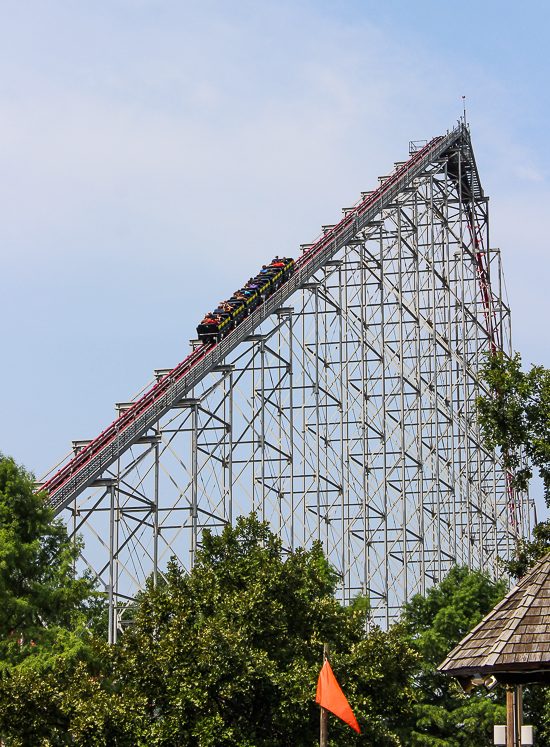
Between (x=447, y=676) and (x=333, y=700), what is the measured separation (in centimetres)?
945

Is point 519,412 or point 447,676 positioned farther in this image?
point 447,676

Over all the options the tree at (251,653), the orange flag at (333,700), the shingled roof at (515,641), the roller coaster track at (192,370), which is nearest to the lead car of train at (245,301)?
the roller coaster track at (192,370)

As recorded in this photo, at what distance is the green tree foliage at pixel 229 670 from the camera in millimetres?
15758

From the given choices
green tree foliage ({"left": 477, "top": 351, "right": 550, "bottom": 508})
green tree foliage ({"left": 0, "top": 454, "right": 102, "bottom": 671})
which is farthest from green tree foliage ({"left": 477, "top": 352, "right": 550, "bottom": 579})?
green tree foliage ({"left": 0, "top": 454, "right": 102, "bottom": 671})

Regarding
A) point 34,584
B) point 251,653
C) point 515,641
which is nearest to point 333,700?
point 251,653

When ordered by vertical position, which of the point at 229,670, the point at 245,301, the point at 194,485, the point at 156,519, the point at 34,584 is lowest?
the point at 229,670

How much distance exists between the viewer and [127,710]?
15945mm

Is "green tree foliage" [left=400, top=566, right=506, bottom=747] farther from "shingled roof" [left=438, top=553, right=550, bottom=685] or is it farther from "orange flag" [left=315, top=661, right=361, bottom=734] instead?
"shingled roof" [left=438, top=553, right=550, bottom=685]

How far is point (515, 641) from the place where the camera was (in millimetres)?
9875

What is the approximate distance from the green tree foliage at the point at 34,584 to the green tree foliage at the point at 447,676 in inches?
257

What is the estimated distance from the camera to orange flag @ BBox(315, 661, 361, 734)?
14008mm

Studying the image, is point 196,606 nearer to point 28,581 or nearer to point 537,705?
point 28,581

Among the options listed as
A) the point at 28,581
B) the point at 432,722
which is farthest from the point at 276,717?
the point at 432,722

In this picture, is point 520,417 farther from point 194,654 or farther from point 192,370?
point 192,370
